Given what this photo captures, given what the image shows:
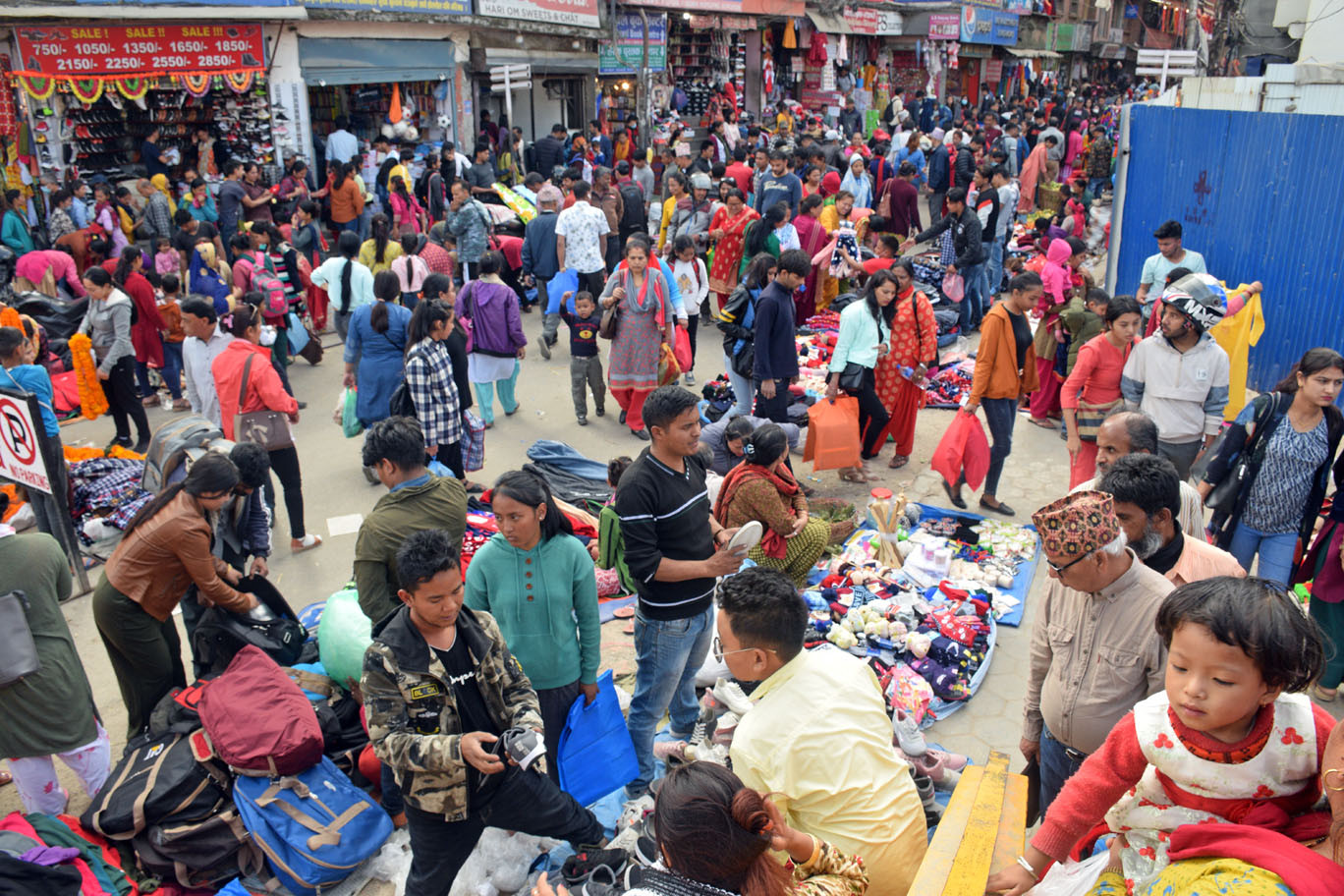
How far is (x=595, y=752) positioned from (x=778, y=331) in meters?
4.05

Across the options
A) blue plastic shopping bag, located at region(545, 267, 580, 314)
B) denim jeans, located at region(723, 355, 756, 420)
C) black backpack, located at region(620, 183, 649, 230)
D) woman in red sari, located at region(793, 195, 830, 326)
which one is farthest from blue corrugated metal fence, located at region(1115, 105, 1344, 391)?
blue plastic shopping bag, located at region(545, 267, 580, 314)

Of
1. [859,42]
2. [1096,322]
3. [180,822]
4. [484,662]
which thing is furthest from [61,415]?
[859,42]

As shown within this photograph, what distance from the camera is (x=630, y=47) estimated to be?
20.7 m

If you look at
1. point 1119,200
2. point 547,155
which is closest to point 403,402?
point 1119,200

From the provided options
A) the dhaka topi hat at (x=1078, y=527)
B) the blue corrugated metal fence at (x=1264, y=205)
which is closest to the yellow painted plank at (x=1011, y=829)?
the dhaka topi hat at (x=1078, y=527)

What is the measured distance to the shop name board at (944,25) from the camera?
2869 centimetres

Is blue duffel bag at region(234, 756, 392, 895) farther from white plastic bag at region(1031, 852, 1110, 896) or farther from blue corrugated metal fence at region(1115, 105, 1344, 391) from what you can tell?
blue corrugated metal fence at region(1115, 105, 1344, 391)

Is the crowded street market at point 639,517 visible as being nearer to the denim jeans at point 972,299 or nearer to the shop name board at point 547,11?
the denim jeans at point 972,299

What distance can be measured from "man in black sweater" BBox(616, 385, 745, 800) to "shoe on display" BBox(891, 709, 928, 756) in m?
0.91

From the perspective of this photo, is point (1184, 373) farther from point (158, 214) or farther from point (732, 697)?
point (158, 214)

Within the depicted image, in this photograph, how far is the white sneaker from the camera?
179 inches

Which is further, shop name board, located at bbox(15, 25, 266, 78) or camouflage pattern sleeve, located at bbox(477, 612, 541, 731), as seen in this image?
shop name board, located at bbox(15, 25, 266, 78)

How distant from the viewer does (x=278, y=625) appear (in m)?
4.59

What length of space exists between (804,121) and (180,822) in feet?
74.8
